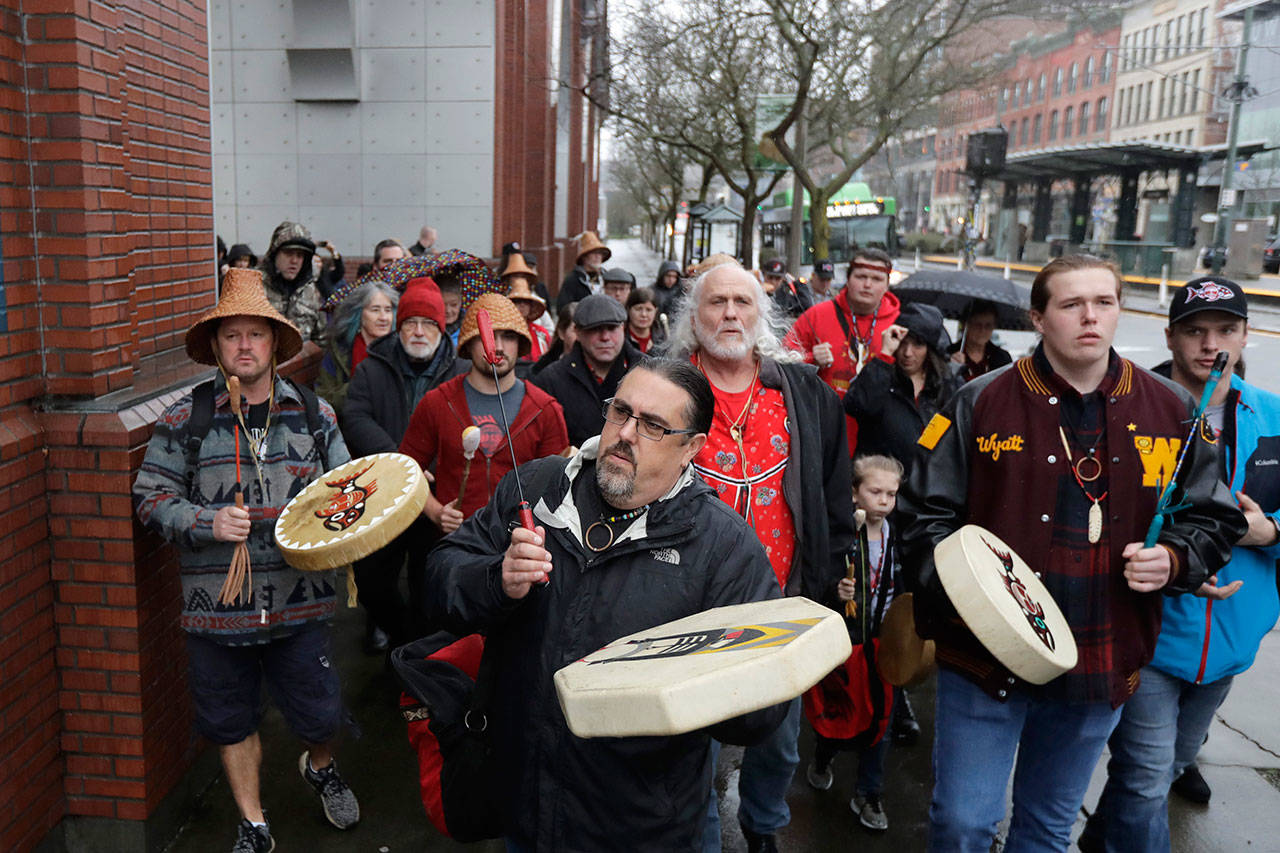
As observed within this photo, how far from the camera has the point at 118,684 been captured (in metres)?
3.60

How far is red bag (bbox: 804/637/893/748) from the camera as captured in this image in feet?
13.6

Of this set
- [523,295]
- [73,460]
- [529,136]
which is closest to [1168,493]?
[73,460]

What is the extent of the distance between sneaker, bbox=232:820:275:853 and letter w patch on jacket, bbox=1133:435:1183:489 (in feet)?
10.8

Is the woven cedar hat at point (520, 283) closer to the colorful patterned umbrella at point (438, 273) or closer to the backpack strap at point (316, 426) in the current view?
the colorful patterned umbrella at point (438, 273)

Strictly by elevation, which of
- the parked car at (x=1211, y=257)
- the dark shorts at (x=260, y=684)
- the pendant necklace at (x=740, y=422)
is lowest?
the dark shorts at (x=260, y=684)

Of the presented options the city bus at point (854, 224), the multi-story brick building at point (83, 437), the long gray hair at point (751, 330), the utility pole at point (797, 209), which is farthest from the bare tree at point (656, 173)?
the multi-story brick building at point (83, 437)

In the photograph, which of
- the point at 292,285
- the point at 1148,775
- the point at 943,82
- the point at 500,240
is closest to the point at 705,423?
the point at 1148,775

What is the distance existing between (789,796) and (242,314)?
3055 mm

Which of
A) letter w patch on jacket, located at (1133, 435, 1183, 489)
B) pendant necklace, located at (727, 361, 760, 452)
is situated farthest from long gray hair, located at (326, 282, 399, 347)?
letter w patch on jacket, located at (1133, 435, 1183, 489)

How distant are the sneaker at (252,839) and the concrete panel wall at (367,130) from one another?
10.7 metres

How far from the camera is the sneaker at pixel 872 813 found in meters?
4.10

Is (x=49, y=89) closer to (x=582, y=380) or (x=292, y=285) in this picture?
(x=582, y=380)

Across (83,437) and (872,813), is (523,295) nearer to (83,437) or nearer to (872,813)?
(83,437)

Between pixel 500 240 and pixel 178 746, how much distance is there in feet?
35.9
